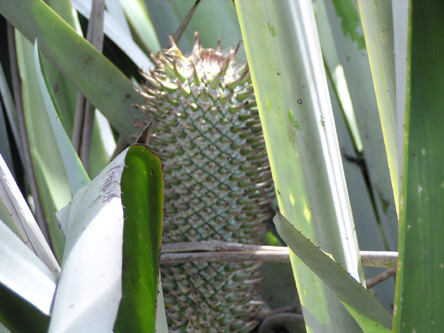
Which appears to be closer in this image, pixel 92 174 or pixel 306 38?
pixel 306 38

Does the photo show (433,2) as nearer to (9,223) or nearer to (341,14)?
(9,223)

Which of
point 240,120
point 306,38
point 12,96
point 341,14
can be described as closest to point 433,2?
point 306,38

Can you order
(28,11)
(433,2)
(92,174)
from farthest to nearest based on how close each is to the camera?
1. (92,174)
2. (28,11)
3. (433,2)

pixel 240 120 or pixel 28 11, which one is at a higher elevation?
pixel 28 11

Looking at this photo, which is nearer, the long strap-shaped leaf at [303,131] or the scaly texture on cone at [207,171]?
the long strap-shaped leaf at [303,131]

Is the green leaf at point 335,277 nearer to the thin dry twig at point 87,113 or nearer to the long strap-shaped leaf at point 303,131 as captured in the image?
the long strap-shaped leaf at point 303,131

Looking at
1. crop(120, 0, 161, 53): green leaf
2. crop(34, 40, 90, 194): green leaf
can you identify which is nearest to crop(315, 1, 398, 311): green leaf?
crop(120, 0, 161, 53): green leaf

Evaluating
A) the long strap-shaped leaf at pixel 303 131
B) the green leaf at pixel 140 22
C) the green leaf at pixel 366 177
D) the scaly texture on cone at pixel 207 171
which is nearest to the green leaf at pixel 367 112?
the green leaf at pixel 366 177

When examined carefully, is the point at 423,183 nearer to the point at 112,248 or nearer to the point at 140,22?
the point at 112,248
